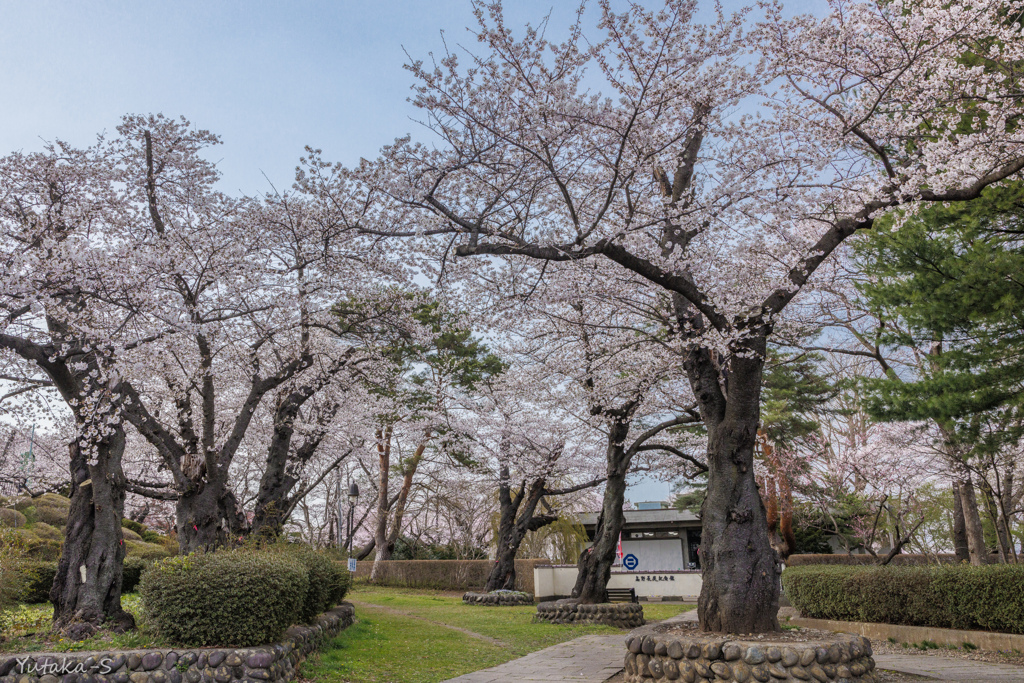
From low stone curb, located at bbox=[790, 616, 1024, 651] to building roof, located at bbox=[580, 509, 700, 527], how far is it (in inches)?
580

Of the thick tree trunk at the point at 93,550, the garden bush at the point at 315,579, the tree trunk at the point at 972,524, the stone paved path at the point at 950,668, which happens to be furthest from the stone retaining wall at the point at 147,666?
the tree trunk at the point at 972,524

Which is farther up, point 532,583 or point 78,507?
point 78,507

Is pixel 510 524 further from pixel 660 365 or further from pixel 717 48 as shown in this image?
pixel 717 48

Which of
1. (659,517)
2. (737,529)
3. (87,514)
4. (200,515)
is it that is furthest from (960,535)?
(87,514)

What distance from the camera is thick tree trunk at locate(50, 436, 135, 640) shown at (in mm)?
7551

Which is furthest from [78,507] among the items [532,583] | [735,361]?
[532,583]

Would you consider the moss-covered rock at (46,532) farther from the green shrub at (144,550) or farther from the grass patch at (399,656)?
the grass patch at (399,656)

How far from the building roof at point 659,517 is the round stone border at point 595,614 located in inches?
518

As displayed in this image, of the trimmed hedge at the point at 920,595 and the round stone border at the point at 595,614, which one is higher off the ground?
the trimmed hedge at the point at 920,595

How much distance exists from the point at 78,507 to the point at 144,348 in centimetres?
251

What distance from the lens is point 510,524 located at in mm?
18391

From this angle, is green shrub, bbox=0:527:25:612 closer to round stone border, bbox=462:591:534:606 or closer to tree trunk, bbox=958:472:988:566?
round stone border, bbox=462:591:534:606

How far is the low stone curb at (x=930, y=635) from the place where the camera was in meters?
7.83

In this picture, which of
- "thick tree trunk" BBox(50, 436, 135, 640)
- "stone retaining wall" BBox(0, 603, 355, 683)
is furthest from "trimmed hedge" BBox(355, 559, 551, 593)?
"stone retaining wall" BBox(0, 603, 355, 683)
